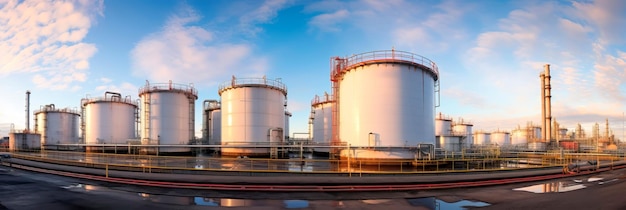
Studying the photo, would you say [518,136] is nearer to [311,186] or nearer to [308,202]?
[311,186]

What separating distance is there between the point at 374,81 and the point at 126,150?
3456cm

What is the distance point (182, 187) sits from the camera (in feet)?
47.3

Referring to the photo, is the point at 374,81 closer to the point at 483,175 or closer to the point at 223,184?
the point at 483,175

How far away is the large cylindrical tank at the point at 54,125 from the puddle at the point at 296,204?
2227 inches

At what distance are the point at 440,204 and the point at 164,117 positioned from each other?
36.8m

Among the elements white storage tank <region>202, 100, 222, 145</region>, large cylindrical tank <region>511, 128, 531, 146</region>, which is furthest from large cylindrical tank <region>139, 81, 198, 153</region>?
large cylindrical tank <region>511, 128, 531, 146</region>


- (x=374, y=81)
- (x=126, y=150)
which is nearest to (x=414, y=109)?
(x=374, y=81)

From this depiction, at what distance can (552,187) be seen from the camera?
1526 centimetres

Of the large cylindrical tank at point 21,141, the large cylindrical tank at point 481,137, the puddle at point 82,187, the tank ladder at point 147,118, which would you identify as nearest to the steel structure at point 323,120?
the tank ladder at point 147,118

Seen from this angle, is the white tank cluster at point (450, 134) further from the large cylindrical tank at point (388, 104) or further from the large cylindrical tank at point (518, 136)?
the large cylindrical tank at point (518, 136)

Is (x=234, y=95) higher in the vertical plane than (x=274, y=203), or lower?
higher

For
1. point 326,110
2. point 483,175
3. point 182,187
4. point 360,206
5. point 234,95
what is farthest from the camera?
point 326,110

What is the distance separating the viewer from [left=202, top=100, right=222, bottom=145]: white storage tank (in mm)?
49344

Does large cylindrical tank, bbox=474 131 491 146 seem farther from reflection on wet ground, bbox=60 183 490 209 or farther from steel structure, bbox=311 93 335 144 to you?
reflection on wet ground, bbox=60 183 490 209
